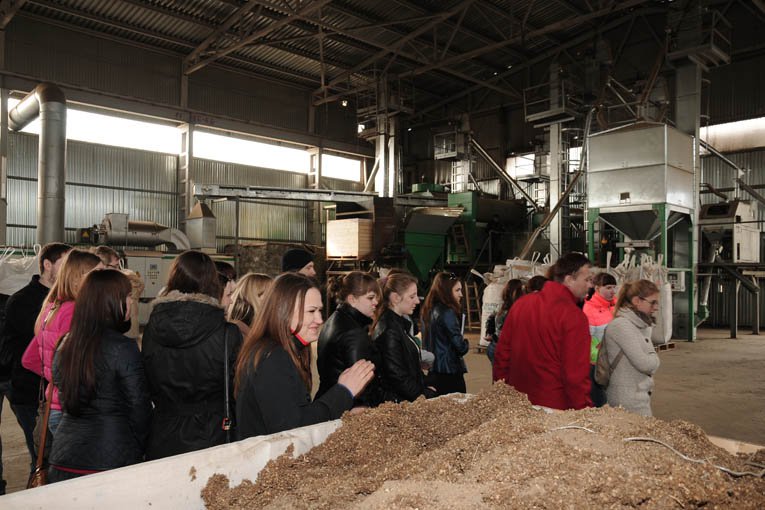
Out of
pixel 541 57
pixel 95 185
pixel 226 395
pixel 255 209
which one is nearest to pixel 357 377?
pixel 226 395

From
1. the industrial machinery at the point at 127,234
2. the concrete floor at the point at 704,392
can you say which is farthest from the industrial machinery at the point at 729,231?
the industrial machinery at the point at 127,234

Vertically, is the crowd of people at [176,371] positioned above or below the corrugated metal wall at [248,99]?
below

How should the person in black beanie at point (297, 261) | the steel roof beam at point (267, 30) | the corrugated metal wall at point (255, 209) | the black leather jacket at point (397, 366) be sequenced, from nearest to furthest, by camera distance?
1. the black leather jacket at point (397, 366)
2. the person in black beanie at point (297, 261)
3. the steel roof beam at point (267, 30)
4. the corrugated metal wall at point (255, 209)

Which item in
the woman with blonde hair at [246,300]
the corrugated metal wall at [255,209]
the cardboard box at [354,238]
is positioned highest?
the corrugated metal wall at [255,209]

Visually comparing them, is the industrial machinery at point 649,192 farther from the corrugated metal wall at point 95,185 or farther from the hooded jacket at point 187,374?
the corrugated metal wall at point 95,185

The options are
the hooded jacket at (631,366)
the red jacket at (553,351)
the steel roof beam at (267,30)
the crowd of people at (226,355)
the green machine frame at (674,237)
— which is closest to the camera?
the crowd of people at (226,355)

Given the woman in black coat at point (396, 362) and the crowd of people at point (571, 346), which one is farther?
the crowd of people at point (571, 346)

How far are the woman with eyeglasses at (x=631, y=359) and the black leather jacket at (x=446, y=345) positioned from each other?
3.85 ft

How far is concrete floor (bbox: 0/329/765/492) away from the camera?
523 centimetres

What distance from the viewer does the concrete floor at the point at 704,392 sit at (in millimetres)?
5226

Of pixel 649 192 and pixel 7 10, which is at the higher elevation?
pixel 7 10

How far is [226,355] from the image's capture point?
2.32m

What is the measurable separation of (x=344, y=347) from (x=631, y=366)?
192cm

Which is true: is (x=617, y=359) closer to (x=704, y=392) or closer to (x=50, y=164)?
(x=704, y=392)
